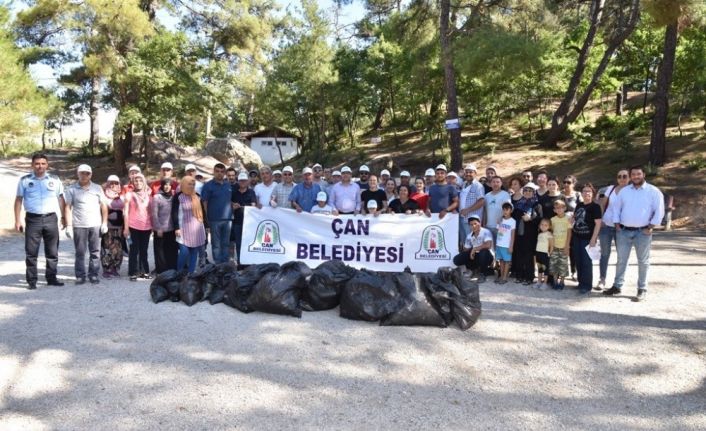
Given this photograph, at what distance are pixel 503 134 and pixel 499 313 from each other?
21.9 meters

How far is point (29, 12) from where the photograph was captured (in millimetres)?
24453

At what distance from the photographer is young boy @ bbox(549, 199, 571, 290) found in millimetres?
6773

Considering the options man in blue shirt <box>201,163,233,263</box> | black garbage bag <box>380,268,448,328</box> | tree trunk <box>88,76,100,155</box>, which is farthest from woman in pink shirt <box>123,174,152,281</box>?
tree trunk <box>88,76,100,155</box>

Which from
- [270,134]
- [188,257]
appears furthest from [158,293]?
[270,134]

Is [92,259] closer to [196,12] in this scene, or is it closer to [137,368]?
[137,368]

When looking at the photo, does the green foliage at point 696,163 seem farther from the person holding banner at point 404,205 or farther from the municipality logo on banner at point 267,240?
the municipality logo on banner at point 267,240

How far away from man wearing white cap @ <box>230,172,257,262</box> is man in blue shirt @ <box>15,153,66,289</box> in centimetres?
248

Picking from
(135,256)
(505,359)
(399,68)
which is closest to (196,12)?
(399,68)

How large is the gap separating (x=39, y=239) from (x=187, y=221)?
1.94 meters

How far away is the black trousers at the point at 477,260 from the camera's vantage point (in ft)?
24.2

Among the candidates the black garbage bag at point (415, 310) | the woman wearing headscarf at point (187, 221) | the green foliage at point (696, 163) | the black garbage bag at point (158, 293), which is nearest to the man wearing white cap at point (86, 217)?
the woman wearing headscarf at point (187, 221)

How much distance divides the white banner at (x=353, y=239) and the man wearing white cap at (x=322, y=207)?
20cm

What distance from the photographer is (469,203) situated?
26.2ft

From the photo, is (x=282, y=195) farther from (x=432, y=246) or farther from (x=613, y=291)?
(x=613, y=291)
